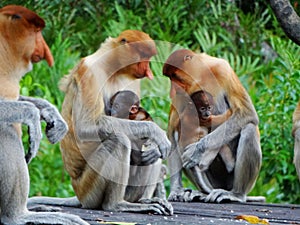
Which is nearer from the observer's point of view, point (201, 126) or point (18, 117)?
point (18, 117)

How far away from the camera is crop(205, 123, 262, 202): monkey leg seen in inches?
273

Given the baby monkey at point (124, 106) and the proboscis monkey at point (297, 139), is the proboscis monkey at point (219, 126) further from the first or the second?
the baby monkey at point (124, 106)

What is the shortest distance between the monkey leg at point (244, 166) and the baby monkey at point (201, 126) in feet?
0.59

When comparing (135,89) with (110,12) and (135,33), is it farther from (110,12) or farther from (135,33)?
(110,12)

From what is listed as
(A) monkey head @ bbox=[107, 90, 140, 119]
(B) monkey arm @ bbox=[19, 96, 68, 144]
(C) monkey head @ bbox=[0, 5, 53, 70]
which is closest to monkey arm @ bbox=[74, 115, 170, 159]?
(A) monkey head @ bbox=[107, 90, 140, 119]

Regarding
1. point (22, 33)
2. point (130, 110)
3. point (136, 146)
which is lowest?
point (136, 146)

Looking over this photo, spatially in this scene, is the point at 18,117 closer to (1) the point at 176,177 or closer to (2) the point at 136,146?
(2) the point at 136,146

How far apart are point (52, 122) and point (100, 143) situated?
1.03 meters

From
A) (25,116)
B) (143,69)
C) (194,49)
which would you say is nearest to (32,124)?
(25,116)

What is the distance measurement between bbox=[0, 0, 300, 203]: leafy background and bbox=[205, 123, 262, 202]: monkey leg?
1333 mm

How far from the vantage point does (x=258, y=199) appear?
7230 millimetres

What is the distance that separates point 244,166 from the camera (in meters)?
6.96

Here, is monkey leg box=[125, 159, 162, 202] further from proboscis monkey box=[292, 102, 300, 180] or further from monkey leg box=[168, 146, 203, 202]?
proboscis monkey box=[292, 102, 300, 180]

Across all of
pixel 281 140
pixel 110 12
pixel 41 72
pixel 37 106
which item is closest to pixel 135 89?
pixel 37 106
